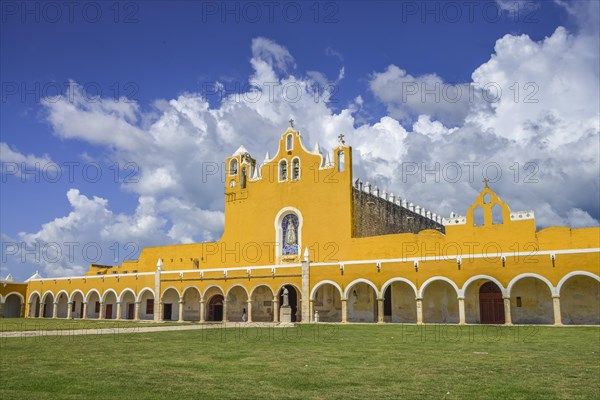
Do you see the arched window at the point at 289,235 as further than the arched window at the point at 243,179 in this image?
No

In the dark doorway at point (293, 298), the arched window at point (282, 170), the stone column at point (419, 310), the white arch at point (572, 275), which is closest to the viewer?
the white arch at point (572, 275)

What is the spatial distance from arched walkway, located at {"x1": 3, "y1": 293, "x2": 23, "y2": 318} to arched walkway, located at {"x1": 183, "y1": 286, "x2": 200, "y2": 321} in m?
19.9

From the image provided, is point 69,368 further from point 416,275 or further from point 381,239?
point 381,239

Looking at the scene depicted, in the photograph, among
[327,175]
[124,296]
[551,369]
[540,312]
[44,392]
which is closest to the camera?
[44,392]

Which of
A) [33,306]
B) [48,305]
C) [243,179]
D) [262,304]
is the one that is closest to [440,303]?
[262,304]

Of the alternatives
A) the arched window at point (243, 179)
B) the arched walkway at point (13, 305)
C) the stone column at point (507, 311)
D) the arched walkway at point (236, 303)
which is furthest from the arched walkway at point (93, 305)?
the stone column at point (507, 311)

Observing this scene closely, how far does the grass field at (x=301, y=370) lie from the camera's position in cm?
756

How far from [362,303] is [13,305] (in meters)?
34.2

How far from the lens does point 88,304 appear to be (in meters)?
43.1

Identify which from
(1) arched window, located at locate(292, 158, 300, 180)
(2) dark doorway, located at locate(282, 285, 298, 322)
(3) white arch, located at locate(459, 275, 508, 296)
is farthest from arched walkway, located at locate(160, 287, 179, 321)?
(3) white arch, located at locate(459, 275, 508, 296)

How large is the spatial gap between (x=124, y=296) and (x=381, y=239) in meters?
21.1

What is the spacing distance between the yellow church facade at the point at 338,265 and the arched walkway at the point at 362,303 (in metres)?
0.06

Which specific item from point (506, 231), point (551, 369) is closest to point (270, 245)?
point (506, 231)

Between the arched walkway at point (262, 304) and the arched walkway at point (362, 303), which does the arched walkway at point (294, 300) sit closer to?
the arched walkway at point (262, 304)
